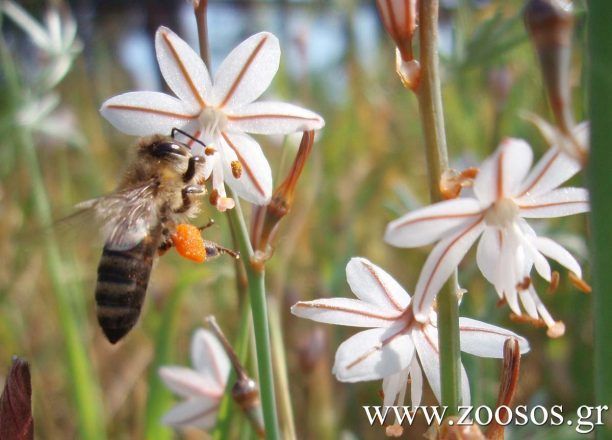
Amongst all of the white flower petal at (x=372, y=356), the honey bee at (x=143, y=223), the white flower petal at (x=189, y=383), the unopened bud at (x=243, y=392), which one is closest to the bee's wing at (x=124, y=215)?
the honey bee at (x=143, y=223)

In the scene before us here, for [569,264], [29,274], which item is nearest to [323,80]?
[29,274]

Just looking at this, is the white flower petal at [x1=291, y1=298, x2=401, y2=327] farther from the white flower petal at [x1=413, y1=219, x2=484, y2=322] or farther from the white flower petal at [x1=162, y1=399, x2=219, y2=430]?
the white flower petal at [x1=162, y1=399, x2=219, y2=430]

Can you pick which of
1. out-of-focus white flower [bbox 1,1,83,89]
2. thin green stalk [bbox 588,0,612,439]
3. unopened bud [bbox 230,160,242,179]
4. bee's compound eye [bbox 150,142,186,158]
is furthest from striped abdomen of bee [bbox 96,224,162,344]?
out-of-focus white flower [bbox 1,1,83,89]

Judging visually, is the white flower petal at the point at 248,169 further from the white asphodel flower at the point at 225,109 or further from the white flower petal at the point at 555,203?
the white flower petal at the point at 555,203

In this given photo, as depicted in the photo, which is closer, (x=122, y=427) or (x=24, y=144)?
(x=24, y=144)

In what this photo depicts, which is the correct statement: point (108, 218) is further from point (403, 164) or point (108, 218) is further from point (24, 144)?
point (403, 164)

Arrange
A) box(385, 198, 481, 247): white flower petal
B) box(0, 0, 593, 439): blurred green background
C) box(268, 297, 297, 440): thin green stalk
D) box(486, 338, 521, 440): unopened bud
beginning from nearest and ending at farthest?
box(385, 198, 481, 247): white flower petal
box(486, 338, 521, 440): unopened bud
box(268, 297, 297, 440): thin green stalk
box(0, 0, 593, 439): blurred green background
